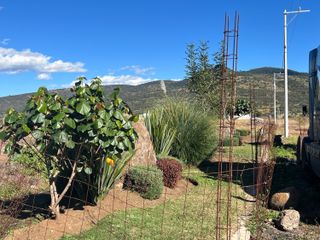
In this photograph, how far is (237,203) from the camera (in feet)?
31.5

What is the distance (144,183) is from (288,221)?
2673 mm

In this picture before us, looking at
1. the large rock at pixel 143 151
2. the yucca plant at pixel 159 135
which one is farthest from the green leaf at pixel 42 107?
the yucca plant at pixel 159 135

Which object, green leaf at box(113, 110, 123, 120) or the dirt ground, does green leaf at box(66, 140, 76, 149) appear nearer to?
green leaf at box(113, 110, 123, 120)

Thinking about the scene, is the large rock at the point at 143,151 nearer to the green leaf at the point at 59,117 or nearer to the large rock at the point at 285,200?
the large rock at the point at 285,200

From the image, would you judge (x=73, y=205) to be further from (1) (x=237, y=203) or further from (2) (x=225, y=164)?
(2) (x=225, y=164)

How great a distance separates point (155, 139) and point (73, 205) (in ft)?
19.9

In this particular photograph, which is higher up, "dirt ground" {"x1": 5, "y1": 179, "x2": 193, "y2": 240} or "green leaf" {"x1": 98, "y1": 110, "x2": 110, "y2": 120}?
"green leaf" {"x1": 98, "y1": 110, "x2": 110, "y2": 120}

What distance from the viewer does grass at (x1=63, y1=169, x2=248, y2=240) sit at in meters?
6.61

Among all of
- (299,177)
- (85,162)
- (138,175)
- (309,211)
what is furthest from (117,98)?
(299,177)

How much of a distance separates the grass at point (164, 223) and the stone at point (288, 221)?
83 centimetres

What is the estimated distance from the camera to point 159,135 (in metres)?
13.3

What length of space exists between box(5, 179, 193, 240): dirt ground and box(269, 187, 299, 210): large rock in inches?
90.3

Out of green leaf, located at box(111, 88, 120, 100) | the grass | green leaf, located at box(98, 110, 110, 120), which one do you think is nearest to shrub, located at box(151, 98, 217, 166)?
the grass

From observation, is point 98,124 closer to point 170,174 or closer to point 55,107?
point 55,107
